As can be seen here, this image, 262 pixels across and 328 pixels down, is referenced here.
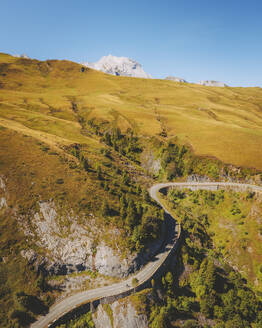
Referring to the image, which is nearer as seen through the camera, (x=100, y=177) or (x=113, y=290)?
(x=113, y=290)

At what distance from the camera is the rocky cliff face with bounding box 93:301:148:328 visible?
142 feet

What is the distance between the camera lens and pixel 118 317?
43938 millimetres

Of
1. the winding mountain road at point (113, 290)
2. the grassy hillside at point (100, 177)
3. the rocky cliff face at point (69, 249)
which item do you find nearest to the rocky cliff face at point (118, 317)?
the winding mountain road at point (113, 290)

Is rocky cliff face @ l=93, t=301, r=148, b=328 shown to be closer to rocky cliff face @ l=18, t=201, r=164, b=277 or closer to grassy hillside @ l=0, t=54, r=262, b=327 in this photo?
rocky cliff face @ l=18, t=201, r=164, b=277

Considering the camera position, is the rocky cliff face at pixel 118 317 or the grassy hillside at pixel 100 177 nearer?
the rocky cliff face at pixel 118 317

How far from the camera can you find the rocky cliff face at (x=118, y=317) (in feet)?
142

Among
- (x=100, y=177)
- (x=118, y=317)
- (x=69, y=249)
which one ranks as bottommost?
(x=118, y=317)

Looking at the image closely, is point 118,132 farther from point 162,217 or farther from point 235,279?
point 235,279

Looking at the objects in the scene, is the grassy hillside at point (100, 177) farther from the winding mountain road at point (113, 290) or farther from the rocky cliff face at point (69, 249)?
the winding mountain road at point (113, 290)

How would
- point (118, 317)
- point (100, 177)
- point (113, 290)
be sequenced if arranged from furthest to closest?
point (100, 177) < point (113, 290) < point (118, 317)

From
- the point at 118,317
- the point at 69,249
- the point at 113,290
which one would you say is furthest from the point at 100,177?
the point at 118,317

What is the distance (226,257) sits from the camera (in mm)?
64625

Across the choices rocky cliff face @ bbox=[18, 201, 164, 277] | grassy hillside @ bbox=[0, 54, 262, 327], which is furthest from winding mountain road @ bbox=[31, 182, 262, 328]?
grassy hillside @ bbox=[0, 54, 262, 327]

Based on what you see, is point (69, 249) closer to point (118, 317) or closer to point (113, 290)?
point (113, 290)
